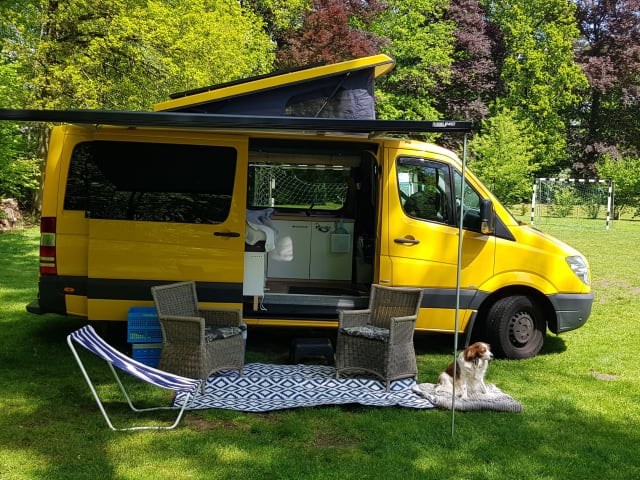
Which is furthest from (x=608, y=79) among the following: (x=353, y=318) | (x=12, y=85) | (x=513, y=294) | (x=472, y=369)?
(x=472, y=369)

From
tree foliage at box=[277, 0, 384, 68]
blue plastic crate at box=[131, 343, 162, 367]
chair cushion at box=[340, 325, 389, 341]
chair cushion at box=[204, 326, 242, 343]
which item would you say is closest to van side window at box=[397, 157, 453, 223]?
chair cushion at box=[340, 325, 389, 341]

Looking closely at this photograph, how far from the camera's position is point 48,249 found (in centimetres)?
617

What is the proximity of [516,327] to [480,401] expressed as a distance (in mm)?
1717

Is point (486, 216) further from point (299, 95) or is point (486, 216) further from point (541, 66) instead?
point (541, 66)

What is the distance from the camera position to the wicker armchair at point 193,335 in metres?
5.37

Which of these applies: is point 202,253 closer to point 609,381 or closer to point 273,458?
point 273,458

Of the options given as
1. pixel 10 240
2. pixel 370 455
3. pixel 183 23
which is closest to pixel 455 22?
pixel 183 23

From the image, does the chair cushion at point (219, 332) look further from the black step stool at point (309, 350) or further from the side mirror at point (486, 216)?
the side mirror at point (486, 216)

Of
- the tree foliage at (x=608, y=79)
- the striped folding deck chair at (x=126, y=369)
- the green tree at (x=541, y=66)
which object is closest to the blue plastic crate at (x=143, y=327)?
the striped folding deck chair at (x=126, y=369)

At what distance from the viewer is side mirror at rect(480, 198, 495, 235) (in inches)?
248

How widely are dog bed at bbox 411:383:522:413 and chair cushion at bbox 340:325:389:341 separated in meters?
0.61

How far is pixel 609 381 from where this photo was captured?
616 centimetres

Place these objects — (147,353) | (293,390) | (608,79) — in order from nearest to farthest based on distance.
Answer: (293,390) → (147,353) → (608,79)

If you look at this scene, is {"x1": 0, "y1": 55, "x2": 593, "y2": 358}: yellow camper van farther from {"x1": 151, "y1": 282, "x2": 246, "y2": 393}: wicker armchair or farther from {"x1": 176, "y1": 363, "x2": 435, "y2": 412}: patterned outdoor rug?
{"x1": 176, "y1": 363, "x2": 435, "y2": 412}: patterned outdoor rug
